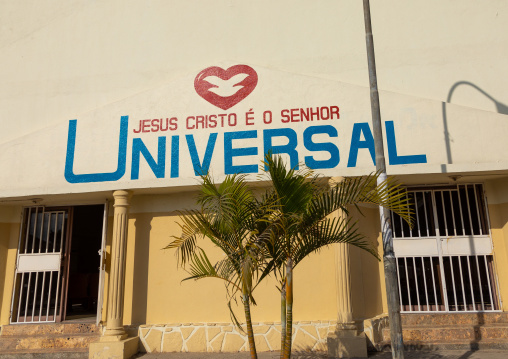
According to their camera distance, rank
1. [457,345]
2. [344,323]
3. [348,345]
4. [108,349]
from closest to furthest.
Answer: [348,345] < [344,323] < [457,345] < [108,349]

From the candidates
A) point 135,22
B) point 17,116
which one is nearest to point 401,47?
point 135,22

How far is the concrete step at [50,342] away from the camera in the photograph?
9.40m

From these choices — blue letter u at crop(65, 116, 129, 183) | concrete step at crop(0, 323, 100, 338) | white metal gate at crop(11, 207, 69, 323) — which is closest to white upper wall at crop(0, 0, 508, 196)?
blue letter u at crop(65, 116, 129, 183)

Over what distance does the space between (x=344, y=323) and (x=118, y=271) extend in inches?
184

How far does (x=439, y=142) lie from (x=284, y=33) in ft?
16.1

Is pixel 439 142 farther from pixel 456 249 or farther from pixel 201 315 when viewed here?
pixel 201 315

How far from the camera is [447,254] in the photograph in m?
9.62

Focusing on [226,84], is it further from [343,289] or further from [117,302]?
[117,302]

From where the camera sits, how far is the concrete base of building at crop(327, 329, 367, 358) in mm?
8180

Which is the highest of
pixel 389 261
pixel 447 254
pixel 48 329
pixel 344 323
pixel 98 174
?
pixel 98 174

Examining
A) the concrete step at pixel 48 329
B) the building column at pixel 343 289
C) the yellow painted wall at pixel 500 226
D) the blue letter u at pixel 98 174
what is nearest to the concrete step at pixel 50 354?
the concrete step at pixel 48 329

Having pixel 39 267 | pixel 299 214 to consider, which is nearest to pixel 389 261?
pixel 299 214

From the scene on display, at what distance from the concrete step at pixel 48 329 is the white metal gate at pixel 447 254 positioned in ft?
22.6

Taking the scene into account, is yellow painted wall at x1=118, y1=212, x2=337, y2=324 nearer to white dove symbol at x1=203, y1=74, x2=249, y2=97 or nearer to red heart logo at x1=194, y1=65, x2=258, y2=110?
red heart logo at x1=194, y1=65, x2=258, y2=110
